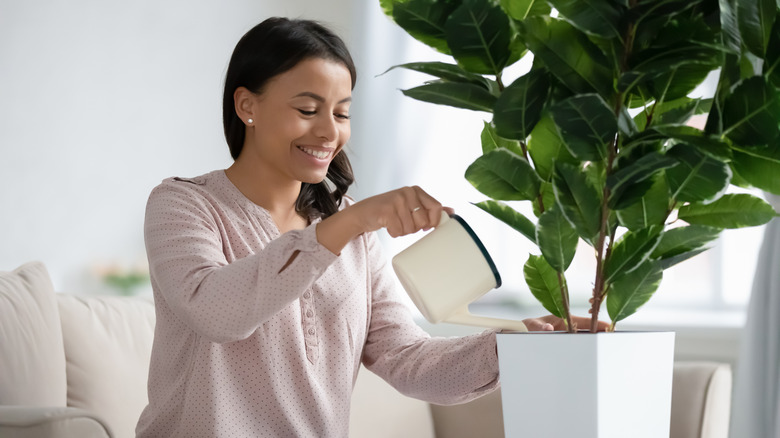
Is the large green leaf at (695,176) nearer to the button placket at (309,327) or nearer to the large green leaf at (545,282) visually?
the large green leaf at (545,282)

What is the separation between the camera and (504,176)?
2.71ft

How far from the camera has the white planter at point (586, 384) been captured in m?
0.74

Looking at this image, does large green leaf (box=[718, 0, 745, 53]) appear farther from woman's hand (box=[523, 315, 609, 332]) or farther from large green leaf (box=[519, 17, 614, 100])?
woman's hand (box=[523, 315, 609, 332])

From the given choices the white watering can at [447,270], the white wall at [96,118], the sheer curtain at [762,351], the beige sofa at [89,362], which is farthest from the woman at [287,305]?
the sheer curtain at [762,351]

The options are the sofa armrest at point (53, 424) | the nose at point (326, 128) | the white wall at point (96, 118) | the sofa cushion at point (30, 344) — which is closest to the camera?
the sofa armrest at point (53, 424)

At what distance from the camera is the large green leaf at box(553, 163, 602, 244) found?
30.4 inches

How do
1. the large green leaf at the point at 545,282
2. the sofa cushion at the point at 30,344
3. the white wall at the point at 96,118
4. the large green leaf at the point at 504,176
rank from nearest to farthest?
the large green leaf at the point at 504,176
the large green leaf at the point at 545,282
the sofa cushion at the point at 30,344
the white wall at the point at 96,118

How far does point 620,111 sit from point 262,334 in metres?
0.78

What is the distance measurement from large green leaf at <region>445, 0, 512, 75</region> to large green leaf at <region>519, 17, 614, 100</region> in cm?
2

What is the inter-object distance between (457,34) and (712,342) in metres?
2.09

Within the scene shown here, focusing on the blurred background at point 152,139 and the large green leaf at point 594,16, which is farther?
the blurred background at point 152,139

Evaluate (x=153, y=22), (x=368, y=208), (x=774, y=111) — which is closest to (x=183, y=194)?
(x=368, y=208)

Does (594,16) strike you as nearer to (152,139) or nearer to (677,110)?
(677,110)

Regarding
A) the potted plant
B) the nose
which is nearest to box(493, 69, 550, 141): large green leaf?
the potted plant
